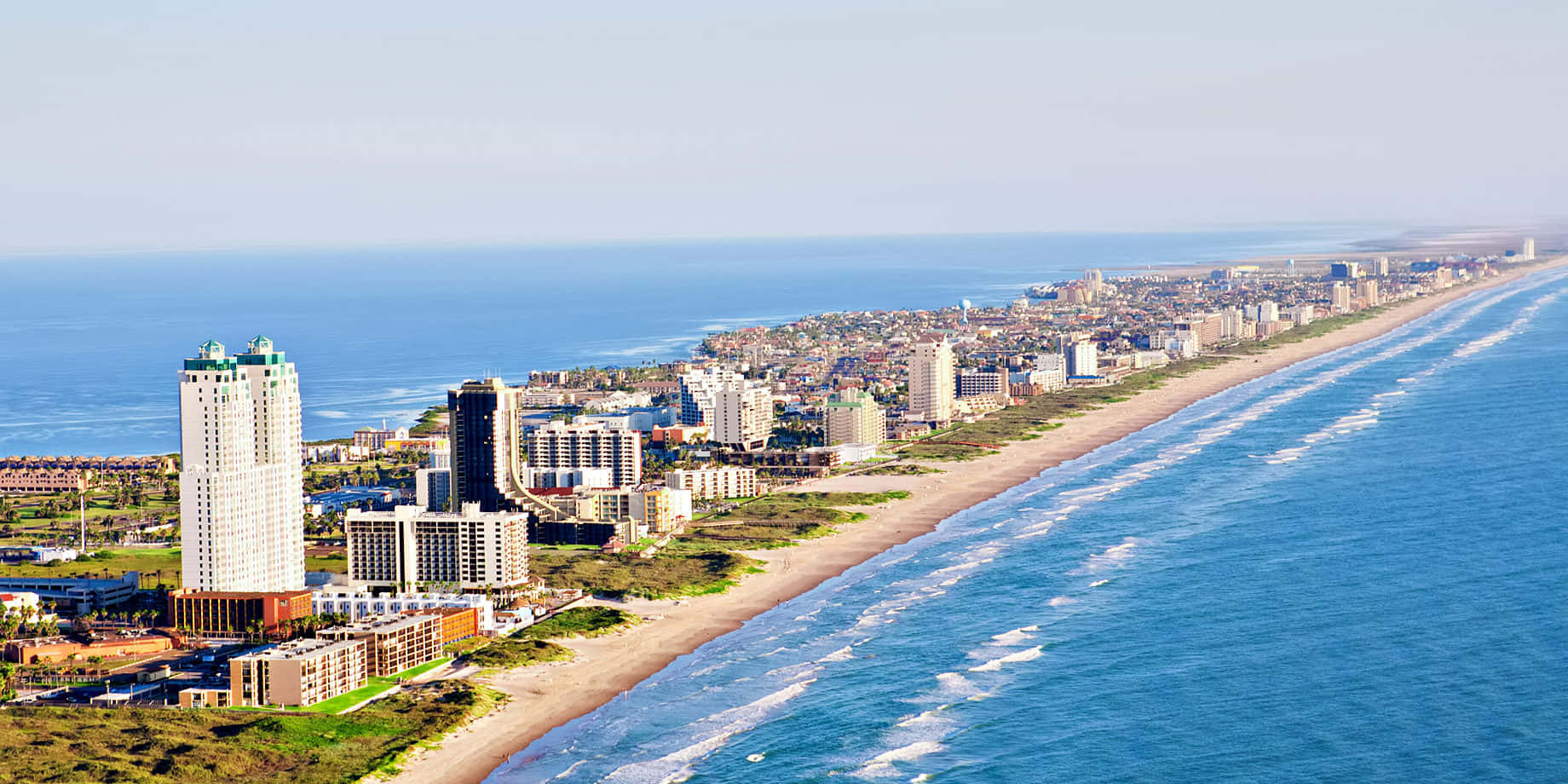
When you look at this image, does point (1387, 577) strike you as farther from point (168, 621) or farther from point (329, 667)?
point (168, 621)

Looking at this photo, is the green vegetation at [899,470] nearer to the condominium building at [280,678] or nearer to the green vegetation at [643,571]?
the green vegetation at [643,571]

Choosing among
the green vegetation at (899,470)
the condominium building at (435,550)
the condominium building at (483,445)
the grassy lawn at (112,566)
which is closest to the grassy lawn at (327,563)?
the condominium building at (435,550)

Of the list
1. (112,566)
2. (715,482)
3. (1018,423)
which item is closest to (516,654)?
(112,566)

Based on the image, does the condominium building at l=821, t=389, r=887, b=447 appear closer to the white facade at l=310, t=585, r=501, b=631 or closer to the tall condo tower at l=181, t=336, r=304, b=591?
the tall condo tower at l=181, t=336, r=304, b=591

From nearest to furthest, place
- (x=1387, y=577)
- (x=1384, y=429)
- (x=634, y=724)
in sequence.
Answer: (x=634, y=724) < (x=1387, y=577) < (x=1384, y=429)

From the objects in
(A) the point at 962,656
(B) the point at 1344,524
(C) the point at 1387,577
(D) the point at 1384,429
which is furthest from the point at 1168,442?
(A) the point at 962,656

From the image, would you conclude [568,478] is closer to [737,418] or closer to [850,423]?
[737,418]
